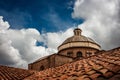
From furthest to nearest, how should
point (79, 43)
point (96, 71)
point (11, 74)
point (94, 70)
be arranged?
point (79, 43) < point (11, 74) < point (94, 70) < point (96, 71)

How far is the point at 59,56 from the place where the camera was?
2652cm

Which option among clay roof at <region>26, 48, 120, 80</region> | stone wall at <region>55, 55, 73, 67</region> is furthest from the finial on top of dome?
clay roof at <region>26, 48, 120, 80</region>

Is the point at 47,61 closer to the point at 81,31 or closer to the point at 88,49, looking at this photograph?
the point at 88,49

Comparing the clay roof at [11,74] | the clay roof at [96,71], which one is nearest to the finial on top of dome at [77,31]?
the clay roof at [11,74]

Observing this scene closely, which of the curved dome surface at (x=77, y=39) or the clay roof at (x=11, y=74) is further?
the curved dome surface at (x=77, y=39)

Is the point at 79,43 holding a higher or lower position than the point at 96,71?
higher

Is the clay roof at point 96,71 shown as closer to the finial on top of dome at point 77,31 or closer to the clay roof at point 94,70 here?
the clay roof at point 94,70

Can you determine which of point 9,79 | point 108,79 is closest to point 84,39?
point 9,79

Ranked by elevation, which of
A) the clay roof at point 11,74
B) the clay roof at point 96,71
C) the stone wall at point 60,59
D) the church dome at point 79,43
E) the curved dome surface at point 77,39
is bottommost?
the clay roof at point 96,71

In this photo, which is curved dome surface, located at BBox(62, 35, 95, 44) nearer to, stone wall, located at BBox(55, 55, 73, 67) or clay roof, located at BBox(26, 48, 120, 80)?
stone wall, located at BBox(55, 55, 73, 67)

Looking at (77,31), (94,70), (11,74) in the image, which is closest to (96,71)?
(94,70)

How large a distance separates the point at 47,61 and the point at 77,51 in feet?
13.4

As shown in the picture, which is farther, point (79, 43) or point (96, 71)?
point (79, 43)

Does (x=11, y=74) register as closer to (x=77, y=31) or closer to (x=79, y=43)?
(x=79, y=43)
